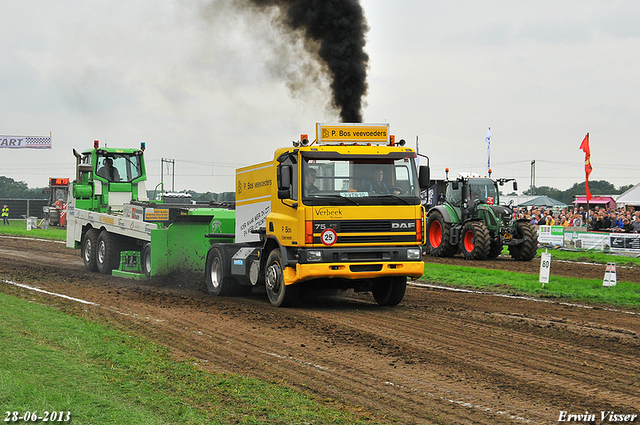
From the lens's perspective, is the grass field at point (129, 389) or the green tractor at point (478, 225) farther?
the green tractor at point (478, 225)

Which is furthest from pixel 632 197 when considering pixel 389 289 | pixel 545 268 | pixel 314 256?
pixel 314 256

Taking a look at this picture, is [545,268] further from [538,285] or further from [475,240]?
[475,240]

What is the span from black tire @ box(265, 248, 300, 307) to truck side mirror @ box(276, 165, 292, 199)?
3.64ft

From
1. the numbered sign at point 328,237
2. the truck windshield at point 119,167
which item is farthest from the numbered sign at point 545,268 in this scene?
the truck windshield at point 119,167

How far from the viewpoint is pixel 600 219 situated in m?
26.6

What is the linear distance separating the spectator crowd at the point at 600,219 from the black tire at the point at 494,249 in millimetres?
2918

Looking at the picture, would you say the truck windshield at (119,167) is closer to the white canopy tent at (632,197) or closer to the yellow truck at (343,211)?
the yellow truck at (343,211)

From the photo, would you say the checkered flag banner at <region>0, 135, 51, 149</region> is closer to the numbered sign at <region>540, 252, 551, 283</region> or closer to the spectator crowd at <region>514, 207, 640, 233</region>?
the spectator crowd at <region>514, 207, 640, 233</region>

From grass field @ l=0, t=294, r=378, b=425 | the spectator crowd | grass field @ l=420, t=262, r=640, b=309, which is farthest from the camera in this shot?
the spectator crowd

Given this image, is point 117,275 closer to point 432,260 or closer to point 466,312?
point 466,312

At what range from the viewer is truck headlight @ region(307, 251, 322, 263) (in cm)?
1045

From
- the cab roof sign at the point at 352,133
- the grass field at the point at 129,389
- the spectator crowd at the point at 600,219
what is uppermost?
the cab roof sign at the point at 352,133

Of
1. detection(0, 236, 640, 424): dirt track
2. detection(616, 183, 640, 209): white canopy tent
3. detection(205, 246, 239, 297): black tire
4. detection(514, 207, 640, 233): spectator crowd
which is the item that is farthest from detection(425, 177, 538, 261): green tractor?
detection(616, 183, 640, 209): white canopy tent

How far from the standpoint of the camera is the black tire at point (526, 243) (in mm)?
21734
